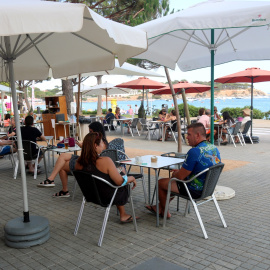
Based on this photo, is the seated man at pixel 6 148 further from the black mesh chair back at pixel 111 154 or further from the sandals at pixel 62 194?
the black mesh chair back at pixel 111 154

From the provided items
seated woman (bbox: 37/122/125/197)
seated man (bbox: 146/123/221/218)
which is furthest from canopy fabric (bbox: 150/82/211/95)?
seated man (bbox: 146/123/221/218)

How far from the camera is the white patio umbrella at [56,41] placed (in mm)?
2580

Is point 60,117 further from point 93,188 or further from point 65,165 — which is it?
point 93,188

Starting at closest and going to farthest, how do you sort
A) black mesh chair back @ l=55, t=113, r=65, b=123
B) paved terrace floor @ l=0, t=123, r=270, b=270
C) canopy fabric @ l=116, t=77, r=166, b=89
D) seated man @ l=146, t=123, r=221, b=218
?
paved terrace floor @ l=0, t=123, r=270, b=270, seated man @ l=146, t=123, r=221, b=218, black mesh chair back @ l=55, t=113, r=65, b=123, canopy fabric @ l=116, t=77, r=166, b=89

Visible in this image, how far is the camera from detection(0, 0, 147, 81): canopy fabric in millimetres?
2570

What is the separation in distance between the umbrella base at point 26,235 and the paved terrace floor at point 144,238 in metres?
0.06

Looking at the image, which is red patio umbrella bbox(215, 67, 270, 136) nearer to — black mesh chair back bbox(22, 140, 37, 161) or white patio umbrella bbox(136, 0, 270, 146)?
white patio umbrella bbox(136, 0, 270, 146)

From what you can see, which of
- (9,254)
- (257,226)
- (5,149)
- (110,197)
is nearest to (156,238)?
(110,197)

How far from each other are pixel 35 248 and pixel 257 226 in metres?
2.56

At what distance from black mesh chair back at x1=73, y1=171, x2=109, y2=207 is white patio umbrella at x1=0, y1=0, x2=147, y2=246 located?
618mm

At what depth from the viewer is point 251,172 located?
7031 mm

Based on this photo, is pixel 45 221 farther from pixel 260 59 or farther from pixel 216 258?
pixel 260 59

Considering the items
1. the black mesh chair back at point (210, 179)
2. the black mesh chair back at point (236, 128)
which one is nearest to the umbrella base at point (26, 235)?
the black mesh chair back at point (210, 179)

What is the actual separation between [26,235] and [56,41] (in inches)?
114
